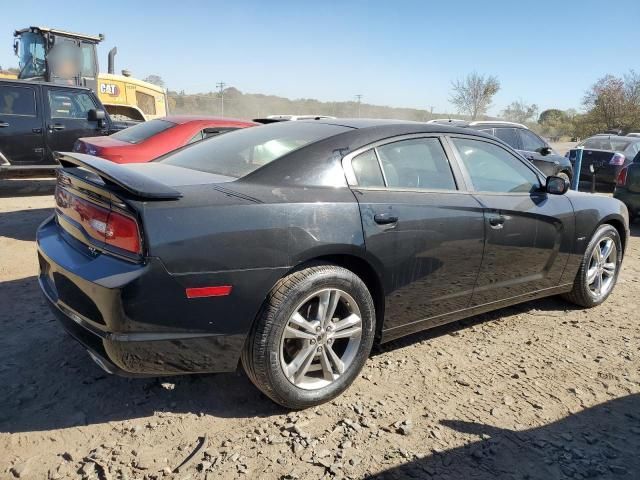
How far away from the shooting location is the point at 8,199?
8773mm

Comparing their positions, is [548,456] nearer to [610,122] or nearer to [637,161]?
[637,161]

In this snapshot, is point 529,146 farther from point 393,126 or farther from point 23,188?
point 23,188

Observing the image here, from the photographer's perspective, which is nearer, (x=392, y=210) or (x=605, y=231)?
(x=392, y=210)

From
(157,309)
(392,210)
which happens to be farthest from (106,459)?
(392,210)

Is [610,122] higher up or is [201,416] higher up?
[610,122]

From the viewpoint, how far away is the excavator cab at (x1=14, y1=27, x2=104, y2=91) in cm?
1272

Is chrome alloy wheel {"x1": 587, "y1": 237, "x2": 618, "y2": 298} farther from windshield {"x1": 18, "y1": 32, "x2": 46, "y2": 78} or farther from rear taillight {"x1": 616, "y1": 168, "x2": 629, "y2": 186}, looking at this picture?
windshield {"x1": 18, "y1": 32, "x2": 46, "y2": 78}

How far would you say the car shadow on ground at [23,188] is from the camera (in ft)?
31.6

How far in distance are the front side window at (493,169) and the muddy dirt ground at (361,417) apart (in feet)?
3.63

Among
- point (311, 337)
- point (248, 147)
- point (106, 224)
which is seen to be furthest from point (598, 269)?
point (106, 224)

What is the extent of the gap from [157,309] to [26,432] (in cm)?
94

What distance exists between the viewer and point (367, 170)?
308cm

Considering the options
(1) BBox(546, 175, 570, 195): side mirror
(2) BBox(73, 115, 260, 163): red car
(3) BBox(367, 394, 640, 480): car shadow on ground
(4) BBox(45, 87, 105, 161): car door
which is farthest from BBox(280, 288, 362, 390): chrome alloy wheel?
(4) BBox(45, 87, 105, 161): car door

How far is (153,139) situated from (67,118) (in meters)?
4.27
